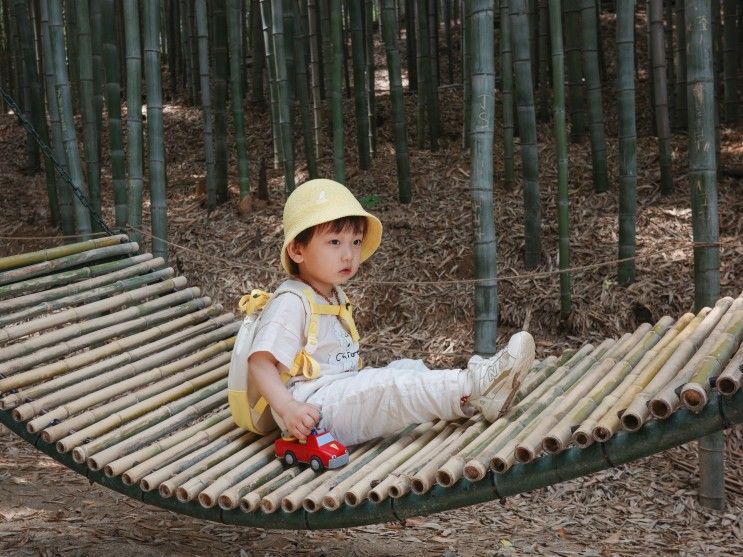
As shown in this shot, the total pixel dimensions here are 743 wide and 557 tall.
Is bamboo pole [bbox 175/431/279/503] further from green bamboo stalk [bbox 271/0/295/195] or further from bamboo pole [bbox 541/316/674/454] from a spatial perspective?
green bamboo stalk [bbox 271/0/295/195]

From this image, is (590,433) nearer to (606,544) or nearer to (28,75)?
(606,544)

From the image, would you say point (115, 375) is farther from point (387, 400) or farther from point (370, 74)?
point (370, 74)

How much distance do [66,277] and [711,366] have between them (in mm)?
1964

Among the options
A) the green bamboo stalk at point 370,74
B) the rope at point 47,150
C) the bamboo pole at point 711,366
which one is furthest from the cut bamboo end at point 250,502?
the green bamboo stalk at point 370,74

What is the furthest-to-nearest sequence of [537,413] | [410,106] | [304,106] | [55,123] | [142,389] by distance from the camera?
1. [410,106]
2. [304,106]
3. [55,123]
4. [142,389]
5. [537,413]

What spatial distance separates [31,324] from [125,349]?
0.27m

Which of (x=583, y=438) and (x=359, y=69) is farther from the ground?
(x=359, y=69)

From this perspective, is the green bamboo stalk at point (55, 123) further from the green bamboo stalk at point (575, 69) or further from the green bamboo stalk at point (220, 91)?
the green bamboo stalk at point (575, 69)

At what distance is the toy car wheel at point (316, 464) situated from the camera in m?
1.84

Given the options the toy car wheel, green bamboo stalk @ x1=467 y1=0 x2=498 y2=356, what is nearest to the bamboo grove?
green bamboo stalk @ x1=467 y1=0 x2=498 y2=356

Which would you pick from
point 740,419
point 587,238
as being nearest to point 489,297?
point 740,419

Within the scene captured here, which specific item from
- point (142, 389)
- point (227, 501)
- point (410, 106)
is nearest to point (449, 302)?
point (142, 389)

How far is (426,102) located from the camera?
216 inches

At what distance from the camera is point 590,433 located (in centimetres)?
151
